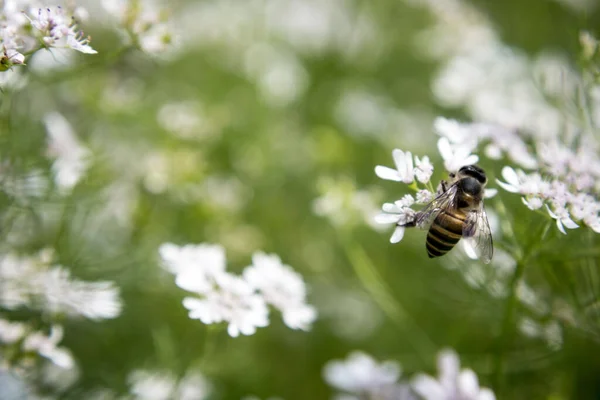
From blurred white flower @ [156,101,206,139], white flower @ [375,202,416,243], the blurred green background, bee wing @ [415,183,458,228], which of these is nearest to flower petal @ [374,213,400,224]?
white flower @ [375,202,416,243]

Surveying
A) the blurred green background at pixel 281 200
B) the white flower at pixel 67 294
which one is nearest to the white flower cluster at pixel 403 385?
the blurred green background at pixel 281 200

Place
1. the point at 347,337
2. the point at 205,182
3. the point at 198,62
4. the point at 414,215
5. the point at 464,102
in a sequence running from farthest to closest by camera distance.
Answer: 1. the point at 198,62
2. the point at 464,102
3. the point at 347,337
4. the point at 205,182
5. the point at 414,215

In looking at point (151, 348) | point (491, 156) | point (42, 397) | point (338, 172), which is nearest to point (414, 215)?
point (491, 156)

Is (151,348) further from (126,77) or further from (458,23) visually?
(458,23)

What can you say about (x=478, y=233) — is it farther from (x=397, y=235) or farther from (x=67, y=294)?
(x=67, y=294)

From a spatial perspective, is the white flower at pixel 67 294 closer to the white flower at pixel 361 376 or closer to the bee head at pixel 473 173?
the white flower at pixel 361 376
